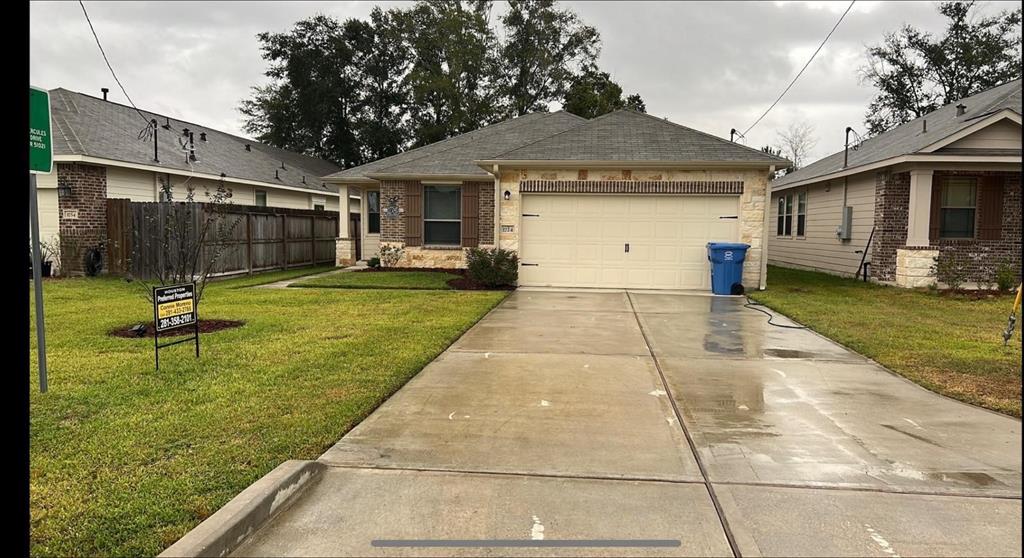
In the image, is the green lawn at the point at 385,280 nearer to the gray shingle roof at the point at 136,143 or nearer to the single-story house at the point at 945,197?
the gray shingle roof at the point at 136,143

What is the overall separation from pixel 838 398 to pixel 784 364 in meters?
1.35

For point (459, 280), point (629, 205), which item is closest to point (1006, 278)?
point (629, 205)

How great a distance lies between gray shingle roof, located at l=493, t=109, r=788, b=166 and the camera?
1355 cm

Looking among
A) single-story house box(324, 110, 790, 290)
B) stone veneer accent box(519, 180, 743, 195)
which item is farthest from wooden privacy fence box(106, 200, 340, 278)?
stone veneer accent box(519, 180, 743, 195)

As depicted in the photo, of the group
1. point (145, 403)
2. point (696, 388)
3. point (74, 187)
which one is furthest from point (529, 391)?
point (74, 187)

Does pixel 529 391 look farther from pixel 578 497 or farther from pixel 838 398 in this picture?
pixel 838 398

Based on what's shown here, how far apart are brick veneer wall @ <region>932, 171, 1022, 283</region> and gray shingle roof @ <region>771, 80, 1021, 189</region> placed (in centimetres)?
79

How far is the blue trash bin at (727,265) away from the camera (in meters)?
13.2

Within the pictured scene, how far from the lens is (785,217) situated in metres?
23.5

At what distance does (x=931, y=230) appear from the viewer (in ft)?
47.6

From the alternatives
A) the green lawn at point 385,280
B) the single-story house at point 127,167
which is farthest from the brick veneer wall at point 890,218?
the single-story house at point 127,167

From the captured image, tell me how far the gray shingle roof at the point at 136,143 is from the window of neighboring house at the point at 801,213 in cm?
1918

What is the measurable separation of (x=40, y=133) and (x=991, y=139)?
17252 millimetres
